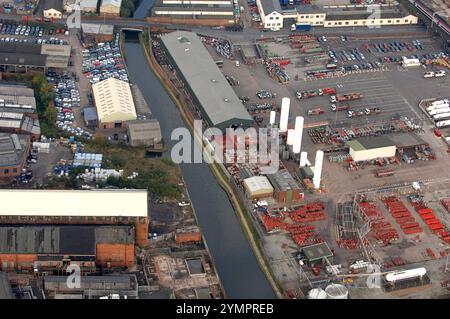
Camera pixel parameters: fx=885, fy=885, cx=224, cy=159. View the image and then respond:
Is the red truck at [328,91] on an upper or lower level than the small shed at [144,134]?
lower

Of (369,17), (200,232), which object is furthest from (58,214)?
(369,17)

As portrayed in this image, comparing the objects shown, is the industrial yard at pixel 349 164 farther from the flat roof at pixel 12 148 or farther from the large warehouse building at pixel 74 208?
the flat roof at pixel 12 148

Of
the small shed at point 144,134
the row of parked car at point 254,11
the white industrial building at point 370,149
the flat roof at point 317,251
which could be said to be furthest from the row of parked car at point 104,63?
the flat roof at point 317,251

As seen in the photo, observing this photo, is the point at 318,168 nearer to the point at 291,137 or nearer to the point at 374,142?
the point at 291,137

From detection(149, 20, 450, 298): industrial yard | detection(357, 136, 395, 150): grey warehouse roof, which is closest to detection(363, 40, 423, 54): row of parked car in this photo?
detection(149, 20, 450, 298): industrial yard

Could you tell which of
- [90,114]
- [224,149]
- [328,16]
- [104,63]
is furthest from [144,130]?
[328,16]
